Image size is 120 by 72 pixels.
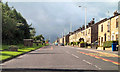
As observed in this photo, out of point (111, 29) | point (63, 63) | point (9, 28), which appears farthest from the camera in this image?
point (9, 28)

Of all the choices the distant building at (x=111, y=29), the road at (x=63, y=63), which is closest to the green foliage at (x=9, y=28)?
the distant building at (x=111, y=29)

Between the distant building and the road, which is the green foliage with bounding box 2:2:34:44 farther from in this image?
the road

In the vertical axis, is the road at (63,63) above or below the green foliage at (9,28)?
below

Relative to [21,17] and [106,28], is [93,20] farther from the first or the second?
[21,17]

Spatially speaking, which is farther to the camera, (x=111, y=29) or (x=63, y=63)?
(x=111, y=29)

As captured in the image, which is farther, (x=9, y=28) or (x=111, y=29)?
(x=9, y=28)

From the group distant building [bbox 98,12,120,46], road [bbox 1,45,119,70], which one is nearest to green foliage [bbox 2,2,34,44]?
distant building [bbox 98,12,120,46]

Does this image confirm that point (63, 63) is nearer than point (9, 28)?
Yes

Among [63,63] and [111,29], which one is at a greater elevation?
[111,29]

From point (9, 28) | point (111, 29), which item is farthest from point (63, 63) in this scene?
point (9, 28)

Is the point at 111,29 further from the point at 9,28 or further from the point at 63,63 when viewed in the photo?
the point at 63,63

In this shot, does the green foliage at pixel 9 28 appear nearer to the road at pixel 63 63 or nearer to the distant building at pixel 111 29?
the distant building at pixel 111 29

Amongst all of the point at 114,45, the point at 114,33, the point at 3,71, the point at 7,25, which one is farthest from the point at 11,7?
the point at 3,71

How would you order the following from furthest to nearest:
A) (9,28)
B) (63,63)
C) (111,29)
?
(9,28)
(111,29)
(63,63)
